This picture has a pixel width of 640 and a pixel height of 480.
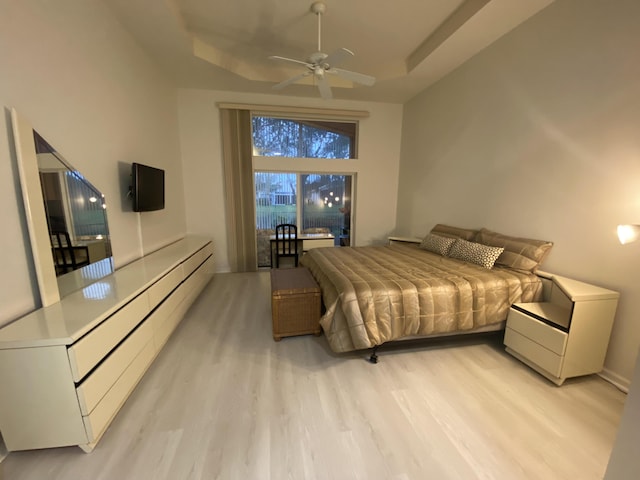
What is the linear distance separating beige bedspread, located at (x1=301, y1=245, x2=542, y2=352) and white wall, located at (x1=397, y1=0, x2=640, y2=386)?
514 millimetres

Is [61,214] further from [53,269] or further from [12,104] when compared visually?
[12,104]

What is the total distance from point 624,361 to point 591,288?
0.55m

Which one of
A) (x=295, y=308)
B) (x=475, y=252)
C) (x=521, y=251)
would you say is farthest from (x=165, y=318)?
(x=521, y=251)

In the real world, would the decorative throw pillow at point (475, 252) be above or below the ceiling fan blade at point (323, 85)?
below

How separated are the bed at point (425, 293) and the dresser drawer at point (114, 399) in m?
1.26

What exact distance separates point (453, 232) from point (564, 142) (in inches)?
Result: 55.3

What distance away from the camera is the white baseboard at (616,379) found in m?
1.84

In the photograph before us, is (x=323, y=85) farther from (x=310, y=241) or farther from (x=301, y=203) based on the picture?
(x=310, y=241)

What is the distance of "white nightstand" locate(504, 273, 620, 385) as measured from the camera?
1794 millimetres

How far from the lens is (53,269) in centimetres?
156

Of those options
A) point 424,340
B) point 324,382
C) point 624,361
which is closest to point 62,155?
point 324,382

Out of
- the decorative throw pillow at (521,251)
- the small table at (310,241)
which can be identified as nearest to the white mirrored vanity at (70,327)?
the small table at (310,241)

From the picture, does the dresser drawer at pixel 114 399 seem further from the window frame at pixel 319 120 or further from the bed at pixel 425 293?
the window frame at pixel 319 120

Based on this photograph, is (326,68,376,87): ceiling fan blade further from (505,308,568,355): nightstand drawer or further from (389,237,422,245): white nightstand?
(505,308,568,355): nightstand drawer
